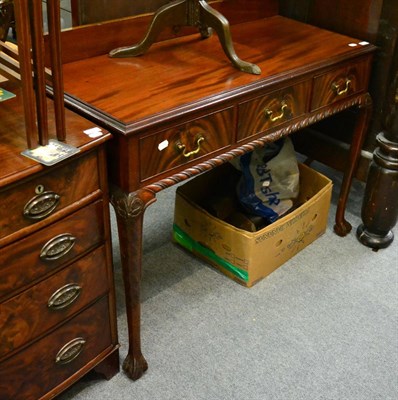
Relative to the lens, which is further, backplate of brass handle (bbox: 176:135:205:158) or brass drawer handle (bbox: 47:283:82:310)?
backplate of brass handle (bbox: 176:135:205:158)

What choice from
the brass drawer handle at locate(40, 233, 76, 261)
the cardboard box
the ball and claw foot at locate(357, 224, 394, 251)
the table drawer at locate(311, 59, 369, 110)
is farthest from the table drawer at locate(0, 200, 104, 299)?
the ball and claw foot at locate(357, 224, 394, 251)

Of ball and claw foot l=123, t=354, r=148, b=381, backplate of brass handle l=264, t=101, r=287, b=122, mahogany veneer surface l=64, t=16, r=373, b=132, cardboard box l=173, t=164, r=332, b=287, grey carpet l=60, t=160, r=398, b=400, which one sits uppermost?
mahogany veneer surface l=64, t=16, r=373, b=132

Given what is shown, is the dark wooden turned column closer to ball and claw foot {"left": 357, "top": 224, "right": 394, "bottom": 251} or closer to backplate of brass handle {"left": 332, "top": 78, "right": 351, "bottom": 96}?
ball and claw foot {"left": 357, "top": 224, "right": 394, "bottom": 251}

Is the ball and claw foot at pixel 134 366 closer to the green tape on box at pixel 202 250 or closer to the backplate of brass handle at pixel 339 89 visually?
the green tape on box at pixel 202 250

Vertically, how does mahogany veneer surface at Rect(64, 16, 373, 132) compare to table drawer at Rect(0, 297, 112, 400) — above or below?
above

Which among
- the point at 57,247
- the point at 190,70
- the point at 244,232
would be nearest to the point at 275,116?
the point at 190,70

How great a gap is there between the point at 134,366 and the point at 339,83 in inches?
41.6

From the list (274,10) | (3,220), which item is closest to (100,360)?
(3,220)

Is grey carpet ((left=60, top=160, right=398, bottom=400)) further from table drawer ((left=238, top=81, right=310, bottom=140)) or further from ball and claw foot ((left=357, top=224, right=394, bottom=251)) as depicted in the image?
table drawer ((left=238, top=81, right=310, bottom=140))

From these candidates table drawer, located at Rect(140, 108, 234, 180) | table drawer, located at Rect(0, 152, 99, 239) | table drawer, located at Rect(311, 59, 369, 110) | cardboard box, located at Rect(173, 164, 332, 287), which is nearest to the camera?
table drawer, located at Rect(0, 152, 99, 239)

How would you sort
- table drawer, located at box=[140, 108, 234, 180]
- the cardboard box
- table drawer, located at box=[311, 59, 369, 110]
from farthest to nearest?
the cardboard box, table drawer, located at box=[311, 59, 369, 110], table drawer, located at box=[140, 108, 234, 180]

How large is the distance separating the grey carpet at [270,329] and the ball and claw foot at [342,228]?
0.08ft

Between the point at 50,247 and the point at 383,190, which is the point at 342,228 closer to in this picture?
the point at 383,190

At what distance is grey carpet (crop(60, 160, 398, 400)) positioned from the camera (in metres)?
1.72
